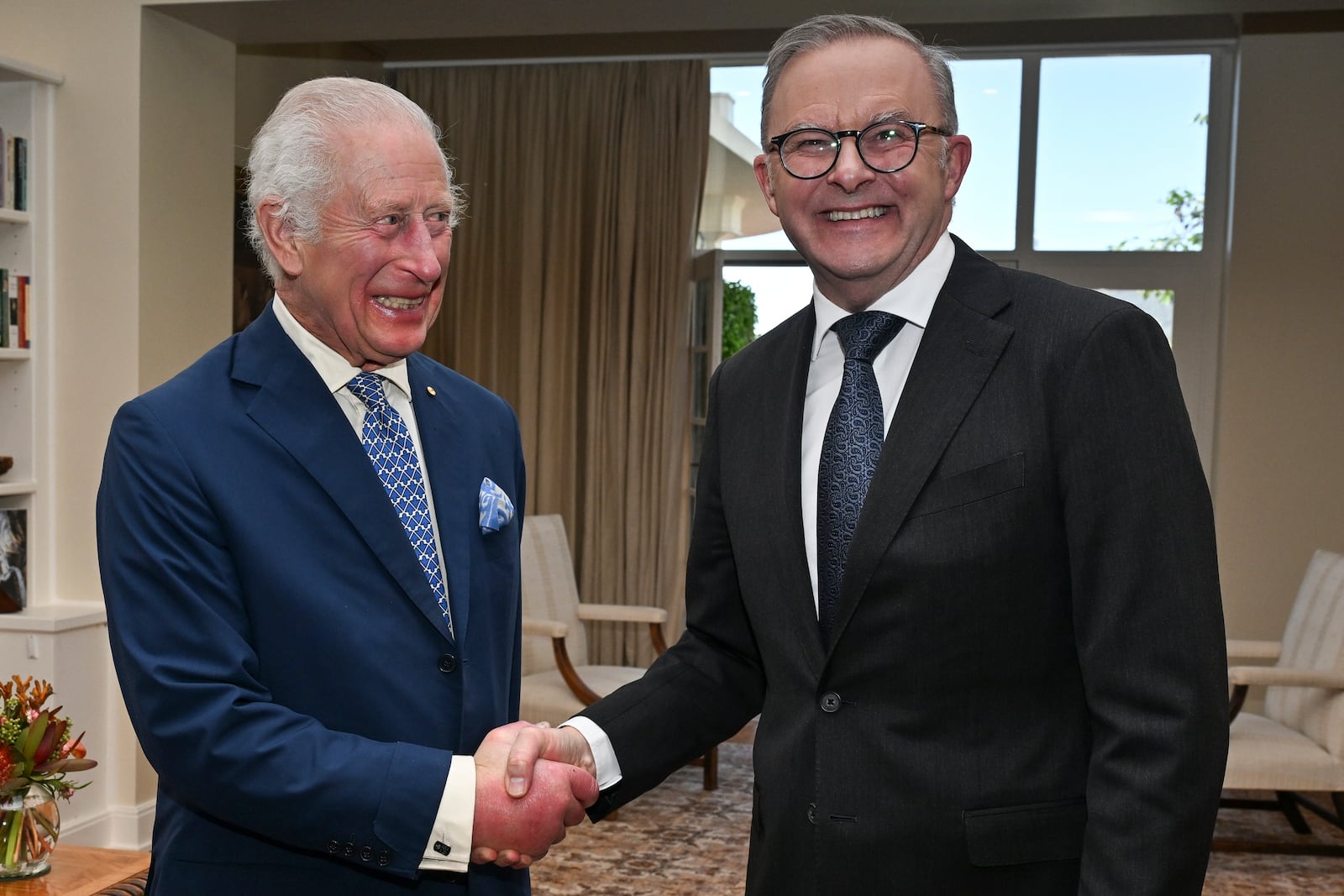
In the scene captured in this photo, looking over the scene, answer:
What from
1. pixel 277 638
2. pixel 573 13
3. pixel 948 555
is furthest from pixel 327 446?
pixel 573 13

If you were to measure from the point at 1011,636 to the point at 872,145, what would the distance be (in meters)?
0.62

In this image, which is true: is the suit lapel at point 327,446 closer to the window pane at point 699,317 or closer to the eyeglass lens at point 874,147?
the eyeglass lens at point 874,147

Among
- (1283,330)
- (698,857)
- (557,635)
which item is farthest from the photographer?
(1283,330)

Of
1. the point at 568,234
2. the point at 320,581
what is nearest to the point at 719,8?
the point at 568,234

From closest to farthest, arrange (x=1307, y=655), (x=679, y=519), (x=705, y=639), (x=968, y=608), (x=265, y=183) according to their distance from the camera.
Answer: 1. (x=968, y=608)
2. (x=265, y=183)
3. (x=705, y=639)
4. (x=1307, y=655)
5. (x=679, y=519)

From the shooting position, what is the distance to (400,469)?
166 cm

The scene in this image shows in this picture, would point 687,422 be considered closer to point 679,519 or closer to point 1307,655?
point 679,519

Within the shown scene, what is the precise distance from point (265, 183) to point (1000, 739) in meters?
1.13

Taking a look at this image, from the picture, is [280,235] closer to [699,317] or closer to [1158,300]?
[699,317]

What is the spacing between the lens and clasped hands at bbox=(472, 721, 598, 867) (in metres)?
1.59

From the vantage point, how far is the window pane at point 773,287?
7410 mm

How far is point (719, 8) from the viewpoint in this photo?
450cm

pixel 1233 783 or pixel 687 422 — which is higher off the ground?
pixel 687 422

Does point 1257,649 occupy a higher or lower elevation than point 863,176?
lower
